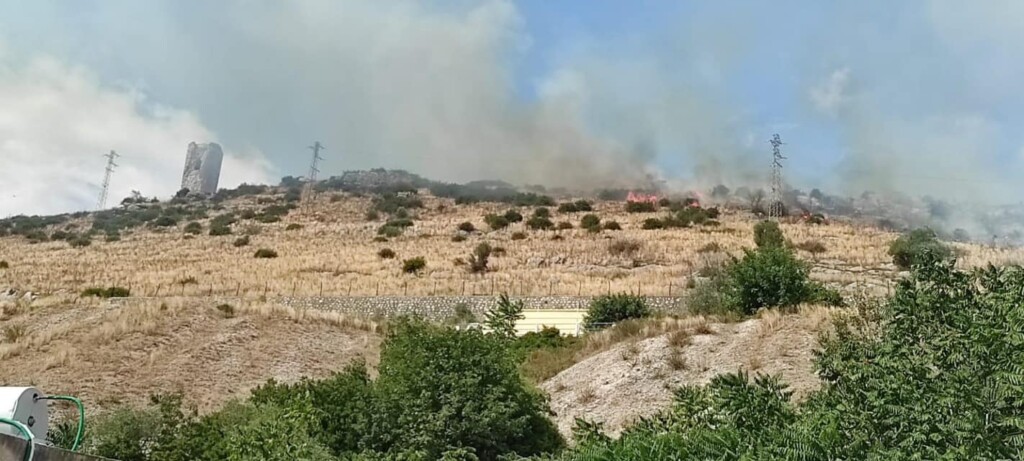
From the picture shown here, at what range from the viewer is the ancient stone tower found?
425 ft

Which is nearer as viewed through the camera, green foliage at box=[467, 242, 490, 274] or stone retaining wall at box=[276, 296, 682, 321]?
stone retaining wall at box=[276, 296, 682, 321]

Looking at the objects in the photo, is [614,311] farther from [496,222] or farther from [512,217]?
[512,217]

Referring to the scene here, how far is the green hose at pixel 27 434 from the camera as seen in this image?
539cm

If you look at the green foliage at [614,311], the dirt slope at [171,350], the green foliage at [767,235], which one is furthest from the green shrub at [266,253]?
the green foliage at [614,311]

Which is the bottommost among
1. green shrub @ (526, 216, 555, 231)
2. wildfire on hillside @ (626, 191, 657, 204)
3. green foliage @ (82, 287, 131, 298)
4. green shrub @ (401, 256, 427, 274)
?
green foliage @ (82, 287, 131, 298)

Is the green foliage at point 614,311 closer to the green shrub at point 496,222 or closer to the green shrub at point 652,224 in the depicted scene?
the green shrub at point 652,224

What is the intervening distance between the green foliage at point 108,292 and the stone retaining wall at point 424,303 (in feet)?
26.3

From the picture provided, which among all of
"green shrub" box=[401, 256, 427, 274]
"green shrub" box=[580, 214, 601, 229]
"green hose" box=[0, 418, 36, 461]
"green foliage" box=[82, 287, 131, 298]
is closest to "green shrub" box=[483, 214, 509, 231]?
"green shrub" box=[580, 214, 601, 229]

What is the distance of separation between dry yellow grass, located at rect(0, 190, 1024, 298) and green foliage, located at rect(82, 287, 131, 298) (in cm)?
151

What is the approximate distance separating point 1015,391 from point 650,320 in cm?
1723

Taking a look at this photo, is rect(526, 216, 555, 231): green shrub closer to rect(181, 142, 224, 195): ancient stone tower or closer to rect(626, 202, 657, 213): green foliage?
rect(626, 202, 657, 213): green foliage

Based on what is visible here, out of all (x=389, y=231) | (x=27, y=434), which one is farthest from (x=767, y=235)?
(x=27, y=434)

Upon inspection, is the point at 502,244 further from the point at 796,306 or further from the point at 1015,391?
the point at 1015,391

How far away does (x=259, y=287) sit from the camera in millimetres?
44188
